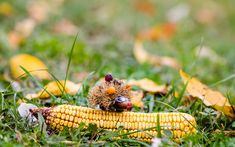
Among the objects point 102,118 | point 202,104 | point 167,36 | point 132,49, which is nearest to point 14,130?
point 102,118

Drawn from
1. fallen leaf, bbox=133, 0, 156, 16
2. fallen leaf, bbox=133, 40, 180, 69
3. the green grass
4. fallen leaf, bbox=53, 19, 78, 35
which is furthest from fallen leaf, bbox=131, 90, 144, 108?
fallen leaf, bbox=133, 0, 156, 16

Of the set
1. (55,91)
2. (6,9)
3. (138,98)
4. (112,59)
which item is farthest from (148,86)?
(6,9)

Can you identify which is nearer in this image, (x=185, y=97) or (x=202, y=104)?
(x=202, y=104)

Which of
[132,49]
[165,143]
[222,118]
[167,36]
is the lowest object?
[165,143]

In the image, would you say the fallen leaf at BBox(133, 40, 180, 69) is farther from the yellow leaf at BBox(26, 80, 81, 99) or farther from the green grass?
the yellow leaf at BBox(26, 80, 81, 99)

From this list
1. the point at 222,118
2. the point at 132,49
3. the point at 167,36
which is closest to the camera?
the point at 222,118

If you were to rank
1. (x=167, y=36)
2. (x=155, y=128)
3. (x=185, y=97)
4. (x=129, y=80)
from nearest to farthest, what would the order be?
1. (x=155, y=128)
2. (x=185, y=97)
3. (x=129, y=80)
4. (x=167, y=36)

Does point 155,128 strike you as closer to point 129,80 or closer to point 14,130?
point 14,130

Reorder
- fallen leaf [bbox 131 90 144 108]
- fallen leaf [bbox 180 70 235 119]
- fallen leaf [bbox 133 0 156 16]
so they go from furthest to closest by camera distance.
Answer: fallen leaf [bbox 133 0 156 16]
fallen leaf [bbox 131 90 144 108]
fallen leaf [bbox 180 70 235 119]

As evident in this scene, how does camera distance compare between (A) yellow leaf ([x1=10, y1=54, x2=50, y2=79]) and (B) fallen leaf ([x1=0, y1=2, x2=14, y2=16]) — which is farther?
(B) fallen leaf ([x1=0, y1=2, x2=14, y2=16])
